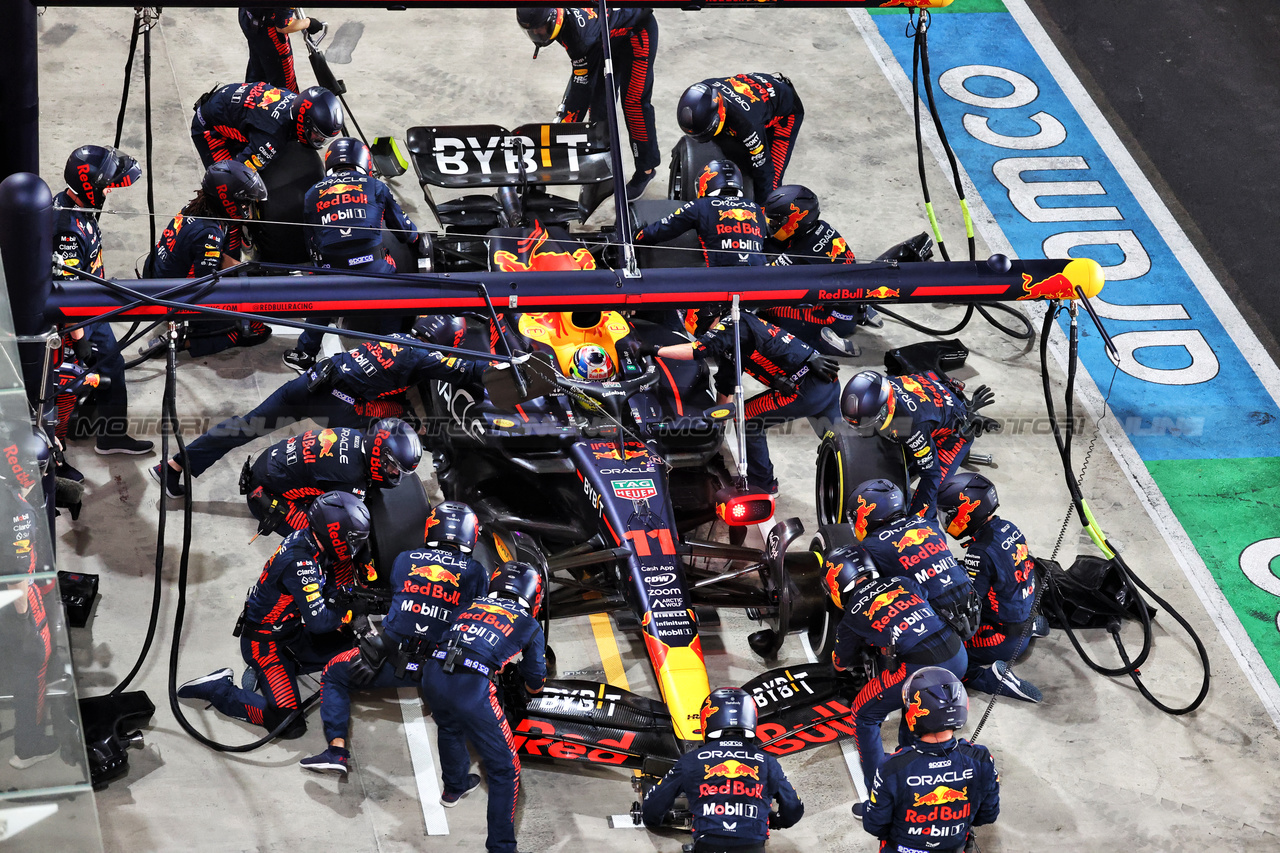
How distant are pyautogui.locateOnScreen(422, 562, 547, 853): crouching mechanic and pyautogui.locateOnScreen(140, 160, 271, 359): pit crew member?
3.01 meters

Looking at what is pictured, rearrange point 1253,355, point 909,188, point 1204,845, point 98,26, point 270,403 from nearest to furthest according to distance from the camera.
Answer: point 1204,845
point 270,403
point 1253,355
point 909,188
point 98,26

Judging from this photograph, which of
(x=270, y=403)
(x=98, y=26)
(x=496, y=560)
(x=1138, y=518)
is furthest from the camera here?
(x=98, y=26)

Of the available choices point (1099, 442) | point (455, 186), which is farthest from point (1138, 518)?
point (455, 186)

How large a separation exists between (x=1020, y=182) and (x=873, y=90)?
1.68m

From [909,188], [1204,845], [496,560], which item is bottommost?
[1204,845]

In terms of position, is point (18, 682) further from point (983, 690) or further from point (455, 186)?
point (455, 186)

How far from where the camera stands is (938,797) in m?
6.61

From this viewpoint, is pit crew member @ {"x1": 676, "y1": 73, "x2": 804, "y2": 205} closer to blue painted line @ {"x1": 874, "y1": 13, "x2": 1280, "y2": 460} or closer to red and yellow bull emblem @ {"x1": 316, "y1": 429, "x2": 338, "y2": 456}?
blue painted line @ {"x1": 874, "y1": 13, "x2": 1280, "y2": 460}

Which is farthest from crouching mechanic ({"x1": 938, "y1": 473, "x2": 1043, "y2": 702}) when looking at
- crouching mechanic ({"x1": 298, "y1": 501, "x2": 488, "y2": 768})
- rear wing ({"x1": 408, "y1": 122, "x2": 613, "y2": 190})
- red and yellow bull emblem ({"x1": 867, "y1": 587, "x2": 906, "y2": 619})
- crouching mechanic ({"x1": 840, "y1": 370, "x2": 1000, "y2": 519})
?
rear wing ({"x1": 408, "y1": 122, "x2": 613, "y2": 190})

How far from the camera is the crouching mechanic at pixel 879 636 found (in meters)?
7.40

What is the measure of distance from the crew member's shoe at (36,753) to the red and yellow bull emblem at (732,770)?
9.96 ft

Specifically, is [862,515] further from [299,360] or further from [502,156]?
[299,360]

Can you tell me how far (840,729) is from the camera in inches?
307

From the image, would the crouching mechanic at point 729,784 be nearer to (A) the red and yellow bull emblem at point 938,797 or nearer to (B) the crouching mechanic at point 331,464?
(A) the red and yellow bull emblem at point 938,797
